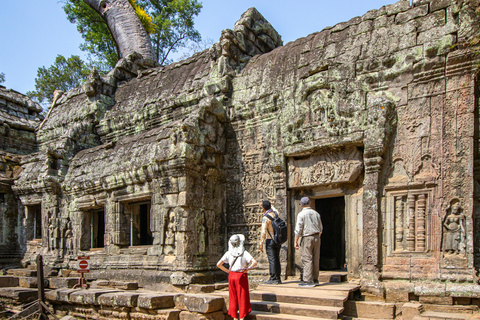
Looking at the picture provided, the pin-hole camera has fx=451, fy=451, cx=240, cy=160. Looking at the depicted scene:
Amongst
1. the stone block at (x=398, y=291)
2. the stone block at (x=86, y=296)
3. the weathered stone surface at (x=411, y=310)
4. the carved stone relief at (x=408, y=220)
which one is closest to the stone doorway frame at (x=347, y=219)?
the carved stone relief at (x=408, y=220)

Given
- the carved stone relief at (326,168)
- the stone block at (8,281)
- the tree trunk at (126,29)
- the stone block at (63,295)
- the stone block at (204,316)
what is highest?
the tree trunk at (126,29)

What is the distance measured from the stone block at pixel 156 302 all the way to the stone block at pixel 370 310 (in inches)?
101

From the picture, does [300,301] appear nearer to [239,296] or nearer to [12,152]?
[239,296]

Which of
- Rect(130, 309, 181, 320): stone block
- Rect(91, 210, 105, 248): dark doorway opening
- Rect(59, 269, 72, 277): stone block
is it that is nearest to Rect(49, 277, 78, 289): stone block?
Rect(59, 269, 72, 277): stone block

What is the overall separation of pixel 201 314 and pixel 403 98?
175 inches

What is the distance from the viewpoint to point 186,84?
35.4 feet

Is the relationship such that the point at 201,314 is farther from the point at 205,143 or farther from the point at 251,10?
the point at 251,10

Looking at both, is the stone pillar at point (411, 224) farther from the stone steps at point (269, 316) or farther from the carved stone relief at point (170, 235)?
the carved stone relief at point (170, 235)

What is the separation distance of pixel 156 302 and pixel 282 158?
130 inches

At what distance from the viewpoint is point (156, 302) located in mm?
6680

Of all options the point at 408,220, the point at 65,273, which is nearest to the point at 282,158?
the point at 408,220

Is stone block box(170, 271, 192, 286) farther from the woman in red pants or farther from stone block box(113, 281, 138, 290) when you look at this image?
the woman in red pants

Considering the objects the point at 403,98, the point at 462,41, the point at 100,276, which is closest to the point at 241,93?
the point at 403,98

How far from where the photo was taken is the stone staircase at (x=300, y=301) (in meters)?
5.81
